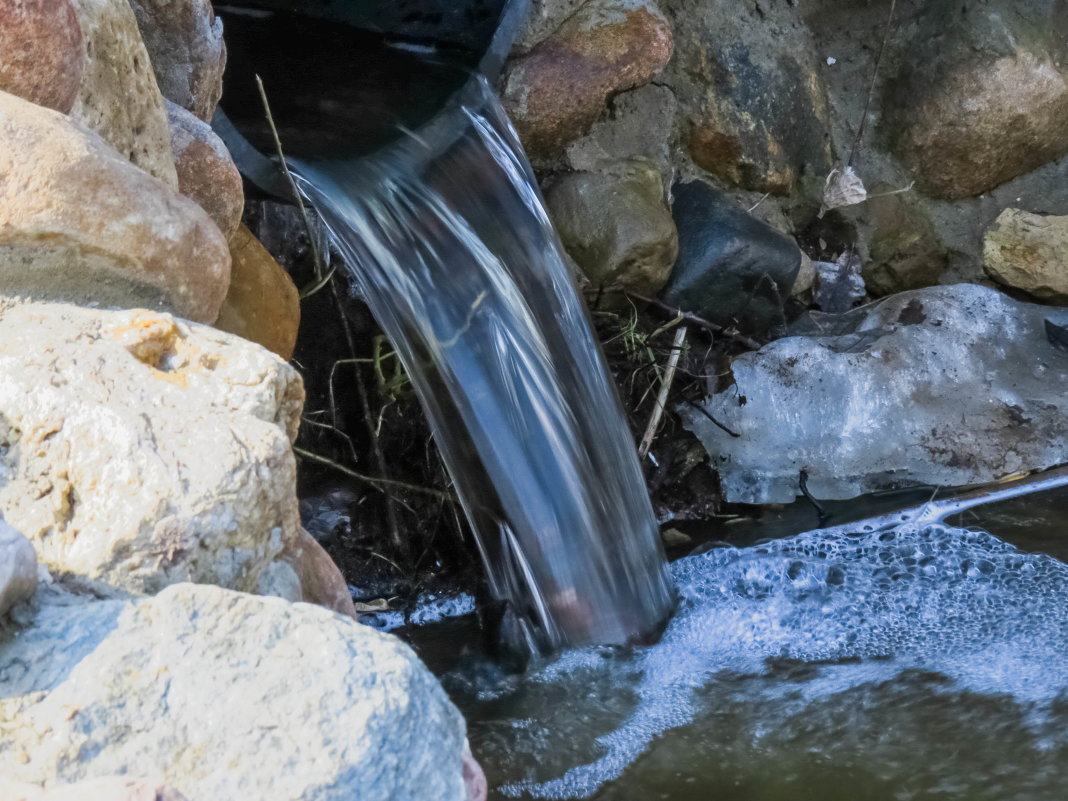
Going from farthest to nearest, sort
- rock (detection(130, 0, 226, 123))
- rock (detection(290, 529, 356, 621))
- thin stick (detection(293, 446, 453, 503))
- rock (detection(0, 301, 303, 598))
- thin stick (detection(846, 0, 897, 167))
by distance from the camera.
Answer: thin stick (detection(846, 0, 897, 167)), thin stick (detection(293, 446, 453, 503)), rock (detection(130, 0, 226, 123)), rock (detection(290, 529, 356, 621)), rock (detection(0, 301, 303, 598))

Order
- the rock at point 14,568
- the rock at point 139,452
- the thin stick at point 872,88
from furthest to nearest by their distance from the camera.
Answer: the thin stick at point 872,88 < the rock at point 139,452 < the rock at point 14,568

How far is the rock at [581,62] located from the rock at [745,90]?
0.28 metres

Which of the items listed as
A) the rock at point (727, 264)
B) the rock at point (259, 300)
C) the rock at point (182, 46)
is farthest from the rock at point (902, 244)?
the rock at point (182, 46)

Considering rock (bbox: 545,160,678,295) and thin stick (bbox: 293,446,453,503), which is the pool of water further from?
rock (bbox: 545,160,678,295)

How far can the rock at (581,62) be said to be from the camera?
9.39 feet

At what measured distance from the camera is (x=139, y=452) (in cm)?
108

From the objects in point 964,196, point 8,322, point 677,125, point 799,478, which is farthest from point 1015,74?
point 8,322

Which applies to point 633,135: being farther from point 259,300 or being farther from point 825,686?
point 825,686

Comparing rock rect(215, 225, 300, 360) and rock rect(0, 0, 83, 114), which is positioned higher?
rock rect(0, 0, 83, 114)

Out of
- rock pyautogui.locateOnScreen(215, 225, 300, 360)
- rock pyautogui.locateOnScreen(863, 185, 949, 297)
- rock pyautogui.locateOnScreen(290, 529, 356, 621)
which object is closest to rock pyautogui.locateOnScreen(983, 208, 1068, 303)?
rock pyautogui.locateOnScreen(863, 185, 949, 297)

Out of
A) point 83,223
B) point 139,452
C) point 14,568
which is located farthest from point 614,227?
point 14,568

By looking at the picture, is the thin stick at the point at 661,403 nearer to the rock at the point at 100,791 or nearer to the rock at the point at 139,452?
the rock at the point at 139,452

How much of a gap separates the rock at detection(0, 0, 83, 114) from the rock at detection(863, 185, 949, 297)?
9.02ft

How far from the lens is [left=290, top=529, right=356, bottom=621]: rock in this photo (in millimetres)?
1384
